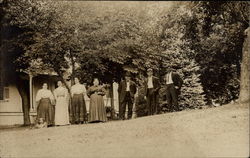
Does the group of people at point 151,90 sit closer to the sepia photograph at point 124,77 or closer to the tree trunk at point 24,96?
the sepia photograph at point 124,77

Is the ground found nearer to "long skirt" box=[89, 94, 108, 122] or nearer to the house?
"long skirt" box=[89, 94, 108, 122]

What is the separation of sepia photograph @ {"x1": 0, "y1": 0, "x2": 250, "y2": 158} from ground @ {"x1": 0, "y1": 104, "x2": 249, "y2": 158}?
0.09ft

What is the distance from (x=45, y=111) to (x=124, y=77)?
203 inches

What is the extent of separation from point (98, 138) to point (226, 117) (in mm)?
3598

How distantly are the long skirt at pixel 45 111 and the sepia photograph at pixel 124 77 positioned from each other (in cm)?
4

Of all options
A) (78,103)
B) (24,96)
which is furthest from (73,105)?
(24,96)

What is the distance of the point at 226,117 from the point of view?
13.3 meters

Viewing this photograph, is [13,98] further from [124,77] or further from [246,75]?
[246,75]

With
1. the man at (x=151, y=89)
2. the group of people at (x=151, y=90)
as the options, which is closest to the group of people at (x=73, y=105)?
the man at (x=151, y=89)

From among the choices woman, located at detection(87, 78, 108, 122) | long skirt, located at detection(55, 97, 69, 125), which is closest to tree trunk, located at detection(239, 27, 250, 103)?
woman, located at detection(87, 78, 108, 122)

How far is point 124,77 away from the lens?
21.4 metres

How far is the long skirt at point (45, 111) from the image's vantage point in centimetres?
1727

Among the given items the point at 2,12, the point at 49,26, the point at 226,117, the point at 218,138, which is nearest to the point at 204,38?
the point at 49,26

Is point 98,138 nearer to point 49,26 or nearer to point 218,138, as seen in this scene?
point 218,138
